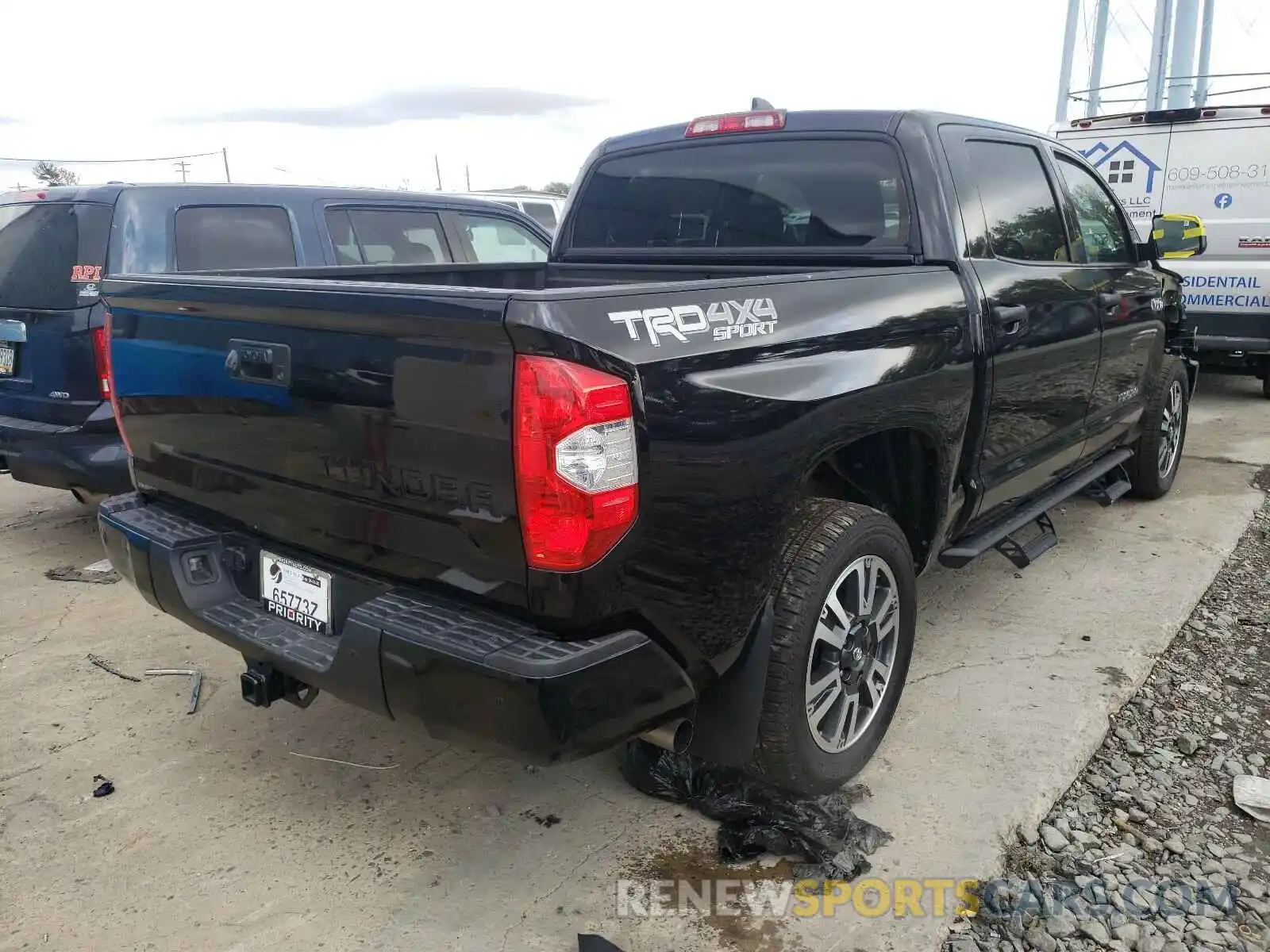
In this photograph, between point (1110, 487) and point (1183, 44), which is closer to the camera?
point (1110, 487)

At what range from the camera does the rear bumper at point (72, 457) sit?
4.55 meters

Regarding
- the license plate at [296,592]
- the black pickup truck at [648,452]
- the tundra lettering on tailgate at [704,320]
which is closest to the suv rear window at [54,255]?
the black pickup truck at [648,452]

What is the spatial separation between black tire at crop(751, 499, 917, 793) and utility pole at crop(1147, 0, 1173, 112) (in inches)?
769

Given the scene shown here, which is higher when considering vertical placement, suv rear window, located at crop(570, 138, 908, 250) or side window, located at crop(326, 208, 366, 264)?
suv rear window, located at crop(570, 138, 908, 250)

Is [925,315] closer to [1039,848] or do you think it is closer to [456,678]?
[1039,848]

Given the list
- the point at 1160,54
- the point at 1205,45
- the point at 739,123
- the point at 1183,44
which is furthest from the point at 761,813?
the point at 1205,45

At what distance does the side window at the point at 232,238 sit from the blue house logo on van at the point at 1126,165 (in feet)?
22.1

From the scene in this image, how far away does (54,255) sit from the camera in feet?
15.4

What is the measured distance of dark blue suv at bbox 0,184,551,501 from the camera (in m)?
4.59

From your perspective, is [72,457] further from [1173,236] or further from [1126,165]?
[1126,165]

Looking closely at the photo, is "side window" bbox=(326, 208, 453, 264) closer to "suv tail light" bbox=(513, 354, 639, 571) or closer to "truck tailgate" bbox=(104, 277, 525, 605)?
"truck tailgate" bbox=(104, 277, 525, 605)

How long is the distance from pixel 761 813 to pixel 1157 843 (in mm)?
1070

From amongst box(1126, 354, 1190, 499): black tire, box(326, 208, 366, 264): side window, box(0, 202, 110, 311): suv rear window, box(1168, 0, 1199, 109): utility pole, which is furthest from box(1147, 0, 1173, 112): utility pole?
box(0, 202, 110, 311): suv rear window

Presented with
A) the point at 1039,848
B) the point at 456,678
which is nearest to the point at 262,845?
the point at 456,678
